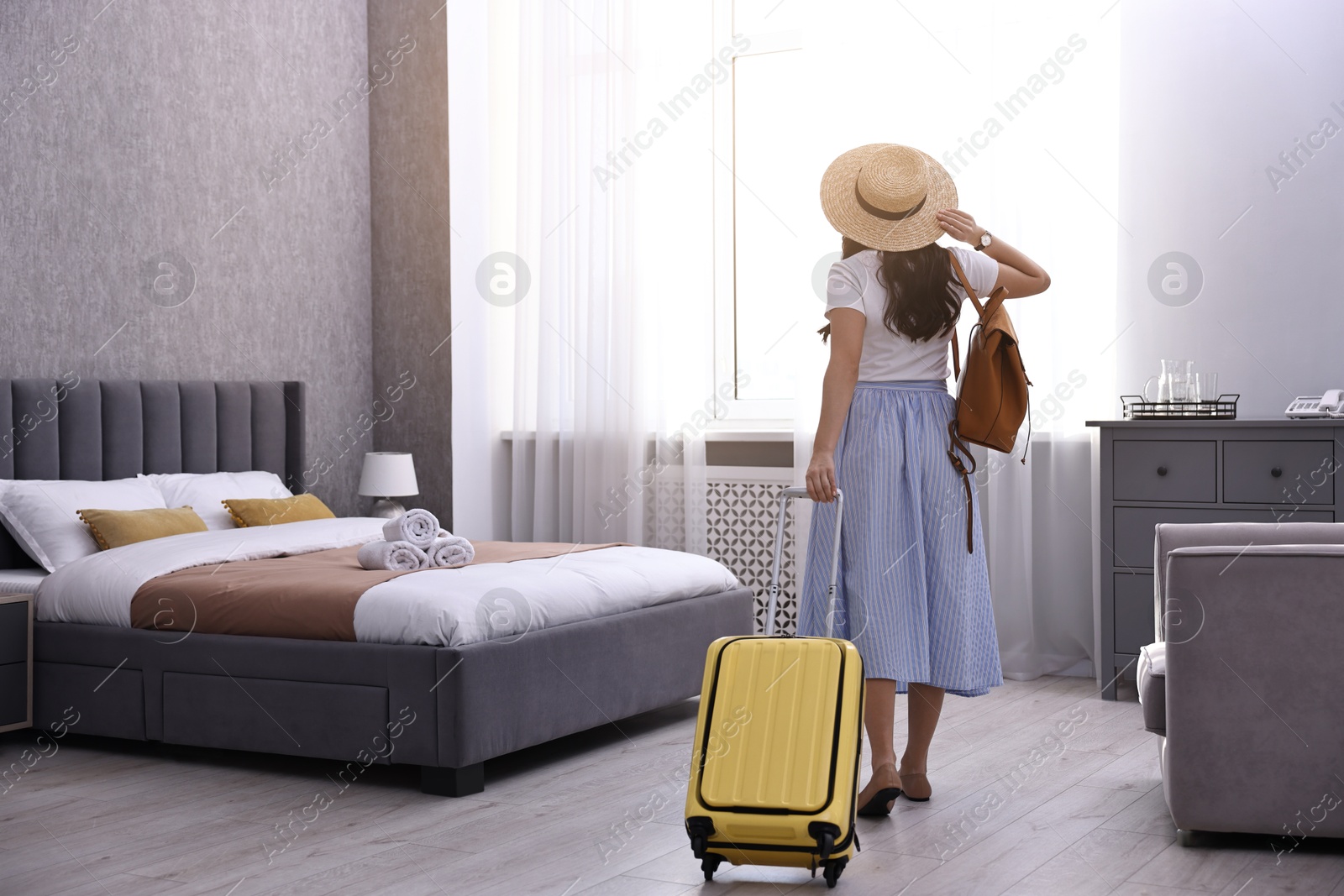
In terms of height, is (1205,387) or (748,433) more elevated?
(1205,387)

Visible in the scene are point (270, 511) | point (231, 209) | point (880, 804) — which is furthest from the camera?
point (231, 209)

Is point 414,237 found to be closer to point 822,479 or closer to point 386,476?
point 386,476

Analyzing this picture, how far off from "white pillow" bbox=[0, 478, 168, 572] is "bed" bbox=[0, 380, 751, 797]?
83 millimetres

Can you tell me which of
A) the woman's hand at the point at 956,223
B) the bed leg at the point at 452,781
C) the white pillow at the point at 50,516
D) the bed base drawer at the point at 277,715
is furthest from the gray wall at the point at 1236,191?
the white pillow at the point at 50,516

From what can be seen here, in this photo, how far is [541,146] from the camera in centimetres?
549

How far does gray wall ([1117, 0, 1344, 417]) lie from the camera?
4.33 meters

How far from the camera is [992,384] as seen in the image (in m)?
2.68

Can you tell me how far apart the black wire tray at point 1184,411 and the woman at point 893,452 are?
1.67m

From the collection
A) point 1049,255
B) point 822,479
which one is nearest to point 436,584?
point 822,479

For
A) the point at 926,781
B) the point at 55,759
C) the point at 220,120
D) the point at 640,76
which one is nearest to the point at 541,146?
the point at 640,76

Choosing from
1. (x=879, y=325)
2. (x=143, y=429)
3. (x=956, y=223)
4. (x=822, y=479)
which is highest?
(x=956, y=223)

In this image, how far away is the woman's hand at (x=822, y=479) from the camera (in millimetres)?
2635

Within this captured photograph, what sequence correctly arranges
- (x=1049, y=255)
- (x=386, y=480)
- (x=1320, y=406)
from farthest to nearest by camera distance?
(x=386, y=480) < (x=1049, y=255) < (x=1320, y=406)

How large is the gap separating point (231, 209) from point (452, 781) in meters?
2.81
